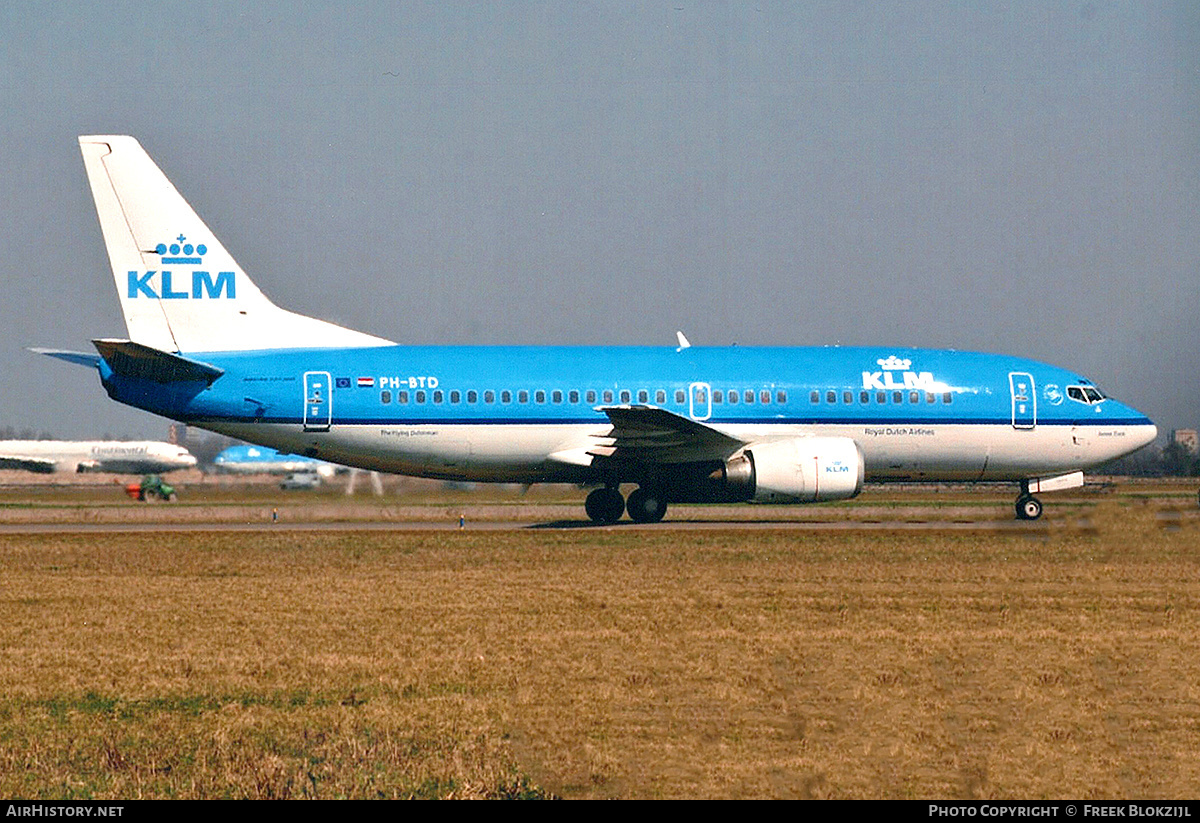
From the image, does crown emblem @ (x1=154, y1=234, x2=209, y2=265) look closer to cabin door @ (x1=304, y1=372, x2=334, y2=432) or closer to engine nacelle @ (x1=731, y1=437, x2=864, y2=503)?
cabin door @ (x1=304, y1=372, x2=334, y2=432)

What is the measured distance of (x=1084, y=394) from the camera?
119ft

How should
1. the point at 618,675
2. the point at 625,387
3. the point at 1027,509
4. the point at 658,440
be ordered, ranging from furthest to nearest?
1. the point at 625,387
2. the point at 1027,509
3. the point at 658,440
4. the point at 618,675

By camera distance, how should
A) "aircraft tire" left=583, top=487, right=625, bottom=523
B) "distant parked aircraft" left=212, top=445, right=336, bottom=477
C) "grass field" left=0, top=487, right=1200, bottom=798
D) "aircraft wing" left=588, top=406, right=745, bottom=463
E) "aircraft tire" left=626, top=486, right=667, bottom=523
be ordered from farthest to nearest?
1. "distant parked aircraft" left=212, top=445, right=336, bottom=477
2. "aircraft tire" left=583, top=487, right=625, bottom=523
3. "aircraft tire" left=626, top=486, right=667, bottom=523
4. "aircraft wing" left=588, top=406, right=745, bottom=463
5. "grass field" left=0, top=487, right=1200, bottom=798

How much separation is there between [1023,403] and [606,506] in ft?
33.7

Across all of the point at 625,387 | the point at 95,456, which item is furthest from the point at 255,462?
the point at 625,387

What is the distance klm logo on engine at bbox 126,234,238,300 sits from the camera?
3328 cm

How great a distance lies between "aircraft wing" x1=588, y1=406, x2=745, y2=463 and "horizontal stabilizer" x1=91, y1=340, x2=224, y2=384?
8.68 m

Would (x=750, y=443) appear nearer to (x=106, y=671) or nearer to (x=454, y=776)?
(x=106, y=671)

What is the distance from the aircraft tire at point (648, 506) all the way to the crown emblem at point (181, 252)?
37.0ft

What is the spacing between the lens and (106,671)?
13328 mm

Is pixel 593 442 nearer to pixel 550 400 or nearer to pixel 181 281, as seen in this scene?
pixel 550 400

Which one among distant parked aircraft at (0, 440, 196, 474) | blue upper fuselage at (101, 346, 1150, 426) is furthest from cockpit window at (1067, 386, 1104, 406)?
distant parked aircraft at (0, 440, 196, 474)

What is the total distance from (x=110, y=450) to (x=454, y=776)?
85.5 metres

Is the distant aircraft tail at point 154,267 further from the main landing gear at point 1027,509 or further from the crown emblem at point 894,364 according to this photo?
the main landing gear at point 1027,509
